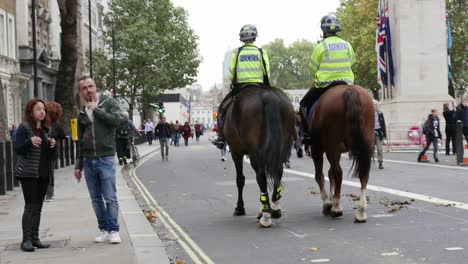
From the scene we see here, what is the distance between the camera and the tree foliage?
15425 centimetres

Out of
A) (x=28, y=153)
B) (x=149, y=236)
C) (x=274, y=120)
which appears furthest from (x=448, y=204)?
(x=28, y=153)

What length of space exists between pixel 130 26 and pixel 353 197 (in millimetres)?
49571

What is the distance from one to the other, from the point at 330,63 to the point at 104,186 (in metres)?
3.71

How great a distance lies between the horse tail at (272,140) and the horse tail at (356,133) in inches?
34.4

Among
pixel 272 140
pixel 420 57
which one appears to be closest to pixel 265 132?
pixel 272 140

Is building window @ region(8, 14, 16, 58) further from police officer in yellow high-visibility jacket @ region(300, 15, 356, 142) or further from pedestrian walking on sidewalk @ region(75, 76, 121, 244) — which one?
pedestrian walking on sidewalk @ region(75, 76, 121, 244)

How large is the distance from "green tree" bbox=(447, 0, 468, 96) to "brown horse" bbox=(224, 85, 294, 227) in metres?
48.1

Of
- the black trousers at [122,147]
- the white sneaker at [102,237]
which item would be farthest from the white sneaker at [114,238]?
the black trousers at [122,147]

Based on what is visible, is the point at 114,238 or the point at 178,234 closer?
the point at 114,238

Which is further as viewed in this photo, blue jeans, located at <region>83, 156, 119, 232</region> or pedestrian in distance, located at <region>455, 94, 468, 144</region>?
pedestrian in distance, located at <region>455, 94, 468, 144</region>

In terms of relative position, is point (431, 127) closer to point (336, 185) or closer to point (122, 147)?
point (122, 147)

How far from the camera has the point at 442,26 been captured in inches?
1242

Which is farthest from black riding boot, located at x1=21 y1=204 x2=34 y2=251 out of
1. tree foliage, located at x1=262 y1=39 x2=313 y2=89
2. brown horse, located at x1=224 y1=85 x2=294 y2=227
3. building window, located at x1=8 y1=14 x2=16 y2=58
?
tree foliage, located at x1=262 y1=39 x2=313 y2=89

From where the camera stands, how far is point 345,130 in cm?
922
